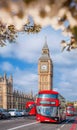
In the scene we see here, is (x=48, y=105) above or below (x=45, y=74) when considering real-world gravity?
below

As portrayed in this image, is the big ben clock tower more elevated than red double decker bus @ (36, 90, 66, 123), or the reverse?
the big ben clock tower

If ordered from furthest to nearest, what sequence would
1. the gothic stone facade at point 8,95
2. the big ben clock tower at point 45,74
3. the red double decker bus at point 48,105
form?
the big ben clock tower at point 45,74
the gothic stone facade at point 8,95
the red double decker bus at point 48,105

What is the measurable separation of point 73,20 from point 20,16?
0.88 feet

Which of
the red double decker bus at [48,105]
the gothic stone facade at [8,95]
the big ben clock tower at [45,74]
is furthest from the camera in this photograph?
the big ben clock tower at [45,74]

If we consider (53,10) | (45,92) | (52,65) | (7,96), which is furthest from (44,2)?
(52,65)

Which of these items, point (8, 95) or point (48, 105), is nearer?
point (48, 105)

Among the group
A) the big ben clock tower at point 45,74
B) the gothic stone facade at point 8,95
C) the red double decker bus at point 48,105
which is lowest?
the red double decker bus at point 48,105

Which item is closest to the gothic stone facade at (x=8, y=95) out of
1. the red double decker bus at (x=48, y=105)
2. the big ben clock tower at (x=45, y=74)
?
the big ben clock tower at (x=45, y=74)

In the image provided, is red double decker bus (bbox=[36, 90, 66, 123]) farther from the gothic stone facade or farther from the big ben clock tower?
the big ben clock tower

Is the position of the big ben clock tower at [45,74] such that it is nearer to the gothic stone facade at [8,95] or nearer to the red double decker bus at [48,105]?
the gothic stone facade at [8,95]

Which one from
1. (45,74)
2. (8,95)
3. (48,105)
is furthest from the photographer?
(45,74)

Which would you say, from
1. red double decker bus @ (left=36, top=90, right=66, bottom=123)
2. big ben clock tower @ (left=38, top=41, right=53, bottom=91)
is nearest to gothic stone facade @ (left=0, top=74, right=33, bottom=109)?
big ben clock tower @ (left=38, top=41, right=53, bottom=91)

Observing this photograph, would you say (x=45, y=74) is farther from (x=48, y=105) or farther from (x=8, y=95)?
(x=48, y=105)

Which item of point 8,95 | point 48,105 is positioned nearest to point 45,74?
point 8,95
